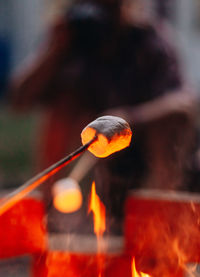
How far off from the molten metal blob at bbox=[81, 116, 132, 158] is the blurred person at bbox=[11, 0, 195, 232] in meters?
0.91

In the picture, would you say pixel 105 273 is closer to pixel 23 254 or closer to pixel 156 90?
pixel 23 254

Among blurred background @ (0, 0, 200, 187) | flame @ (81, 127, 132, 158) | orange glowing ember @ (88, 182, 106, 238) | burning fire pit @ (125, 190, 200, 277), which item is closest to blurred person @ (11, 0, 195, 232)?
orange glowing ember @ (88, 182, 106, 238)

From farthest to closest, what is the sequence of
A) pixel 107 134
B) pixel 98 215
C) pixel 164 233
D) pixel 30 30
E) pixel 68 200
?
pixel 30 30
pixel 68 200
pixel 98 215
pixel 164 233
pixel 107 134

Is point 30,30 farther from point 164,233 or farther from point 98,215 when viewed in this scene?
point 164,233

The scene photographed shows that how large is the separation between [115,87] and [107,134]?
1.29 meters

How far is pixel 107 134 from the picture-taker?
96 centimetres

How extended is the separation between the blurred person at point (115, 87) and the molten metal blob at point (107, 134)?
0.91m

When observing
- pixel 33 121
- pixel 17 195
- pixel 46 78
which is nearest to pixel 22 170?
pixel 33 121

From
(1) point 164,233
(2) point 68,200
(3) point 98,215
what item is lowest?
(1) point 164,233

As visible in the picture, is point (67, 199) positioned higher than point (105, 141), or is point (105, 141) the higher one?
point (67, 199)

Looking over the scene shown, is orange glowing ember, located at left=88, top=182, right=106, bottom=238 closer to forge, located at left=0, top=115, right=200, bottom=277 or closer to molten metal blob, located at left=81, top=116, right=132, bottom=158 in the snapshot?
forge, located at left=0, top=115, right=200, bottom=277

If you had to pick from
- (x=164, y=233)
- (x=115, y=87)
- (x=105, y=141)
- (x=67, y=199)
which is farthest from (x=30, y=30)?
(x=105, y=141)

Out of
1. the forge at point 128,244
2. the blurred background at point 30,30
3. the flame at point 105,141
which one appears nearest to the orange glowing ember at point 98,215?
the forge at point 128,244

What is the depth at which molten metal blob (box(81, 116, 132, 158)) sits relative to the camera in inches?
38.0
